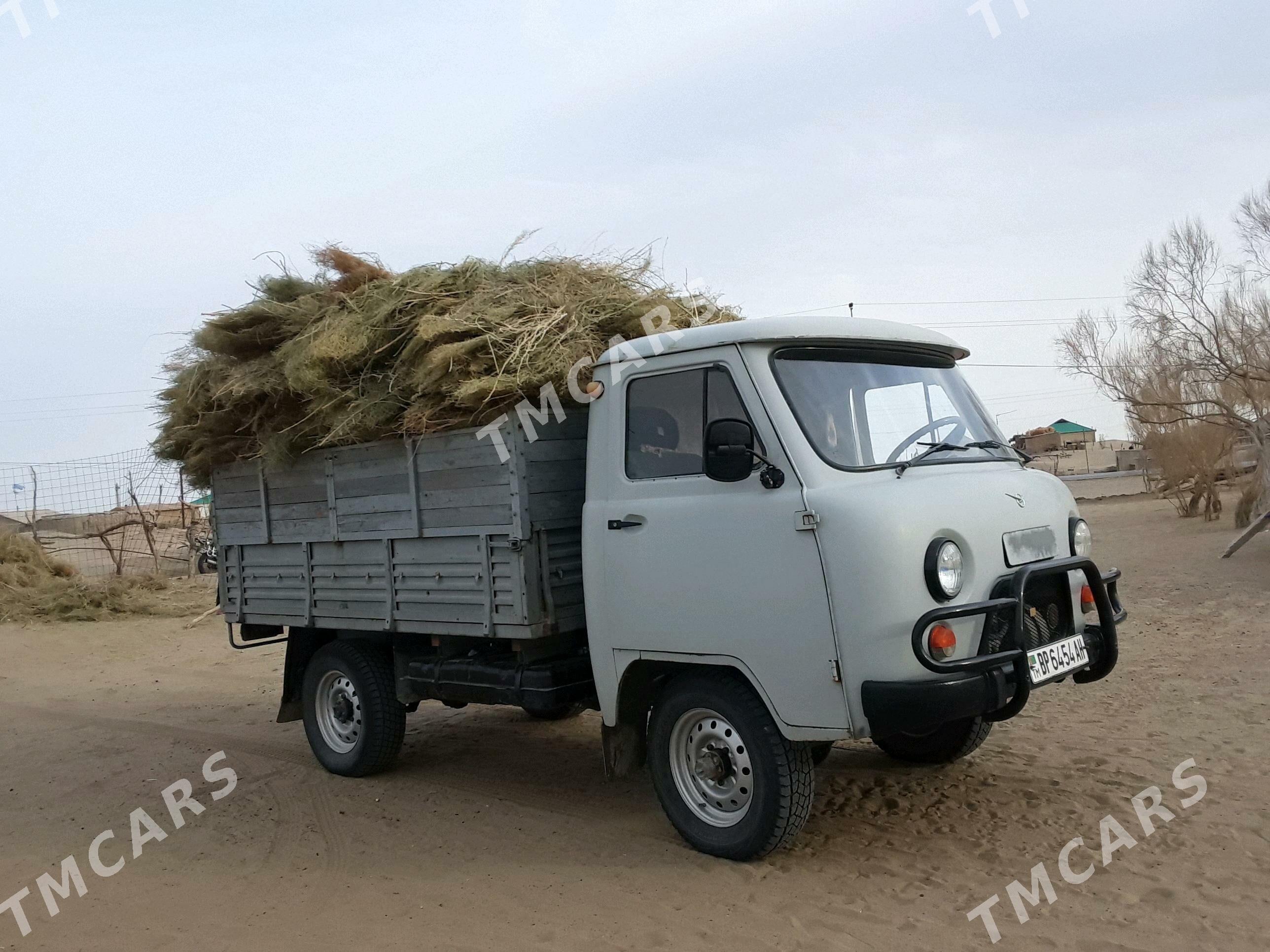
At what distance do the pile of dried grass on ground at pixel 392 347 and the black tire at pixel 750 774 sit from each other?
1811mm

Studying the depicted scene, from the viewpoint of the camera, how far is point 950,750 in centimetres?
591

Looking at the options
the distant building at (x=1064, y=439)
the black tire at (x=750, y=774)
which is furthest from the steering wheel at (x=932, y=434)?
the distant building at (x=1064, y=439)

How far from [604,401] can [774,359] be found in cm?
99

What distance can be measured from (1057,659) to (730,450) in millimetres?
1726

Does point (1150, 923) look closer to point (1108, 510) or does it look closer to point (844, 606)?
point (844, 606)

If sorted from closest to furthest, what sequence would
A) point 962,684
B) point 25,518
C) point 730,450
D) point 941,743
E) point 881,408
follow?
1. point 962,684
2. point 730,450
3. point 881,408
4. point 941,743
5. point 25,518

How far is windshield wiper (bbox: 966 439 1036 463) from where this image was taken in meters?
5.10

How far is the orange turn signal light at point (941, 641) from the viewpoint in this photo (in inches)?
165

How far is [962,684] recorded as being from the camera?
4.19m

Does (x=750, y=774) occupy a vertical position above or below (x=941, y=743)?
above

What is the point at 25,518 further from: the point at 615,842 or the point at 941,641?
the point at 941,641

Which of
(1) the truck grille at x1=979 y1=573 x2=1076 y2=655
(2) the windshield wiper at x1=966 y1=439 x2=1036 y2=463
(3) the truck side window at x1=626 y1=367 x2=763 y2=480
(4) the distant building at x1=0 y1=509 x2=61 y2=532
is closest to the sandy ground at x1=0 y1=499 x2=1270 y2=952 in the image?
(1) the truck grille at x1=979 y1=573 x2=1076 y2=655

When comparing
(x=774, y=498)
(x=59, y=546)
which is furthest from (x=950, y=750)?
(x=59, y=546)

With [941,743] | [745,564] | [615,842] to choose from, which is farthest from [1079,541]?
[615,842]
